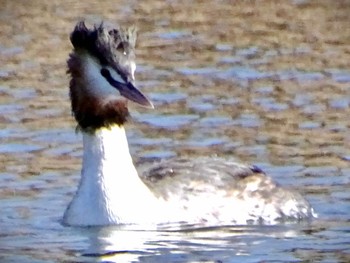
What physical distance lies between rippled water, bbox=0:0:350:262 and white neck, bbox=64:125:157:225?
153 millimetres

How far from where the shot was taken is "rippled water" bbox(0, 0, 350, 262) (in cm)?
1388

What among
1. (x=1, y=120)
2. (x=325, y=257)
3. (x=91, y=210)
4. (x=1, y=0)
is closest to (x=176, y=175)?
(x=91, y=210)

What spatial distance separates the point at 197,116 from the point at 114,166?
437 centimetres

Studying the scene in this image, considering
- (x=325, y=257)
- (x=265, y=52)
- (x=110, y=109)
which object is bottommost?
(x=325, y=257)

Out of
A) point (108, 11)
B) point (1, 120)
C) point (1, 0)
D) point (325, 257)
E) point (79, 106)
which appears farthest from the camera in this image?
point (1, 0)

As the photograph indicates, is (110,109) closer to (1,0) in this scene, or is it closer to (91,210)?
(91,210)

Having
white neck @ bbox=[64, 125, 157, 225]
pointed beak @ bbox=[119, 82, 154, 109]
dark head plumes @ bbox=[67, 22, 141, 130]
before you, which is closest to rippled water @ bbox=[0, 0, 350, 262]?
white neck @ bbox=[64, 125, 157, 225]

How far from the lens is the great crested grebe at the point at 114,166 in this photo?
14.0 metres

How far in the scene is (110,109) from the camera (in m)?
14.1

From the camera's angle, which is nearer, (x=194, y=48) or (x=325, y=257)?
(x=325, y=257)

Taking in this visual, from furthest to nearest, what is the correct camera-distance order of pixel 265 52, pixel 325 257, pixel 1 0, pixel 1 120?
1. pixel 1 0
2. pixel 265 52
3. pixel 1 120
4. pixel 325 257

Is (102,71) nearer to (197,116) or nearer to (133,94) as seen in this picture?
(133,94)

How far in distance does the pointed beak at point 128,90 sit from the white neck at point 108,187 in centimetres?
45

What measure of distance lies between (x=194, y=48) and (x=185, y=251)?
364 inches
